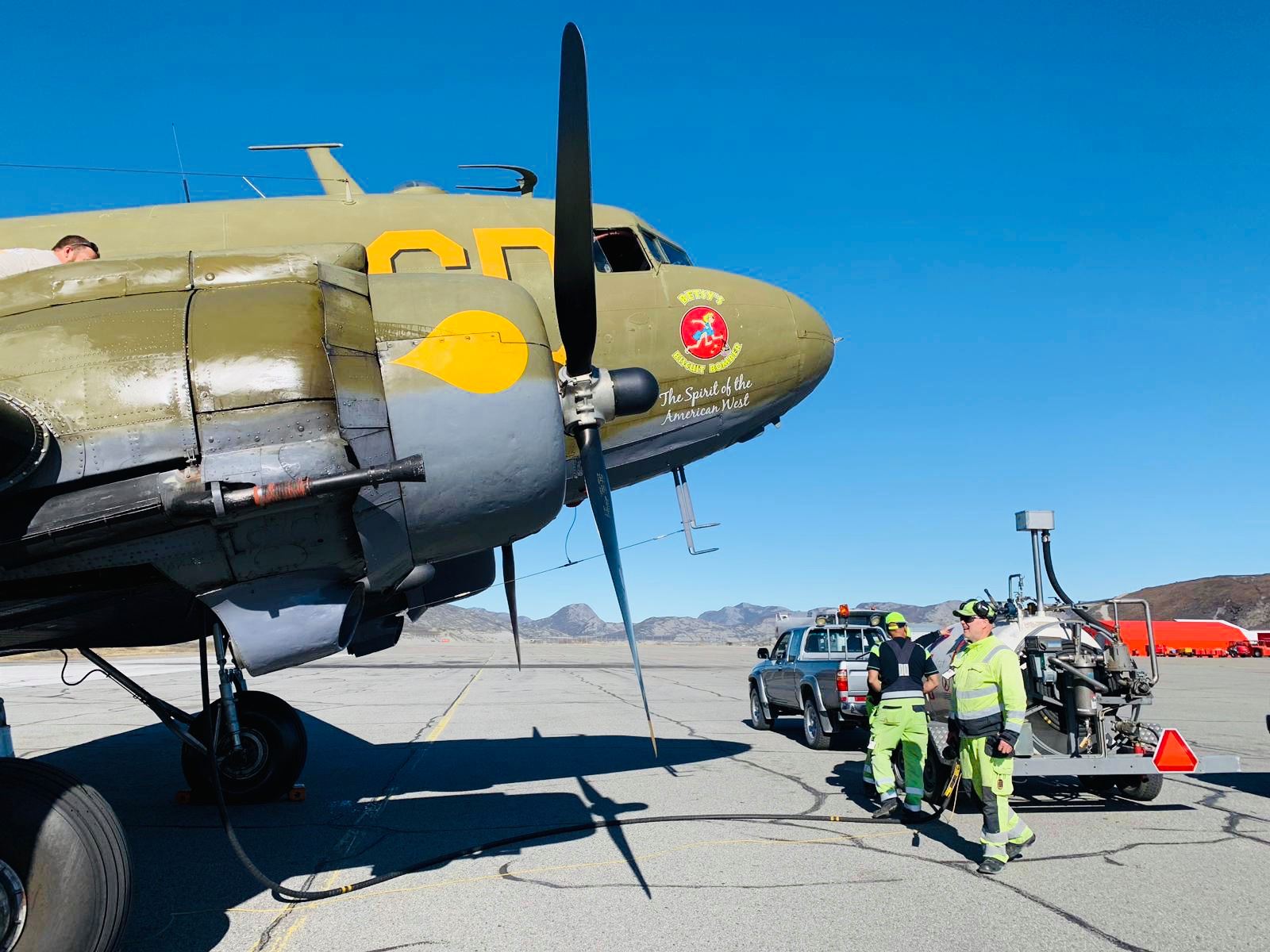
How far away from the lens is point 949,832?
25.9ft

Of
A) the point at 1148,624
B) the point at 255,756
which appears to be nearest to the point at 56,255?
the point at 255,756

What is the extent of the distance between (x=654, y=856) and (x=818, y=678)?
6.43 metres

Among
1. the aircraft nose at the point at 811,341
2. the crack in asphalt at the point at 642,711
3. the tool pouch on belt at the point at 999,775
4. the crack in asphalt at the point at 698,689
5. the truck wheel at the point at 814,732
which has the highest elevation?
the aircraft nose at the point at 811,341

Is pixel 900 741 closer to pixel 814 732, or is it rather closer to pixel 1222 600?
pixel 814 732

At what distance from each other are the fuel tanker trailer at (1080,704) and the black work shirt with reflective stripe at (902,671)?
404 mm

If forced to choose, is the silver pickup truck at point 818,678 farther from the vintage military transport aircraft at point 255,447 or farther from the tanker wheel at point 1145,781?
the vintage military transport aircraft at point 255,447

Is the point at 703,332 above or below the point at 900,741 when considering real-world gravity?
above

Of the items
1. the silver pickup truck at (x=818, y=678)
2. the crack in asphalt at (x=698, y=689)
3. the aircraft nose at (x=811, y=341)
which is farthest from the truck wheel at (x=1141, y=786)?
the crack in asphalt at (x=698, y=689)

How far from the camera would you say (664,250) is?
968cm

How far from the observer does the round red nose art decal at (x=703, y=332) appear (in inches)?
352

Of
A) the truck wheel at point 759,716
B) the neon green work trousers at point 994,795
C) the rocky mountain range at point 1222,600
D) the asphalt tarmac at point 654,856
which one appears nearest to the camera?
the asphalt tarmac at point 654,856

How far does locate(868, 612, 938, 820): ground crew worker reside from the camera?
8289 mm

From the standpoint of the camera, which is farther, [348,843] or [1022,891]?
[348,843]

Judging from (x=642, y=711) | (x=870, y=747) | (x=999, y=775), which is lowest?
(x=642, y=711)
